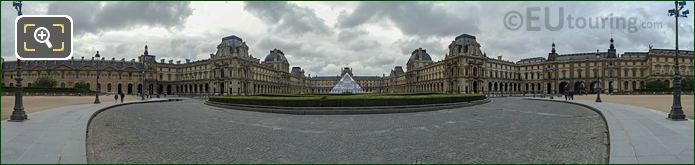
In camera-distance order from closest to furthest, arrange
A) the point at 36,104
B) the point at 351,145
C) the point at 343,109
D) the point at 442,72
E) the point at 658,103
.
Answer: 1. the point at 351,145
2. the point at 343,109
3. the point at 36,104
4. the point at 658,103
5. the point at 442,72

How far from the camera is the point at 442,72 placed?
103375 mm

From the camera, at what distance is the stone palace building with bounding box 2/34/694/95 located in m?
92.6

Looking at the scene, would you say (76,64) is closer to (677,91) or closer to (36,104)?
(36,104)

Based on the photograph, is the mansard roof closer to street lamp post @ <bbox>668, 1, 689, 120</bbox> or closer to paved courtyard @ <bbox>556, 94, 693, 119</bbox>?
paved courtyard @ <bbox>556, 94, 693, 119</bbox>

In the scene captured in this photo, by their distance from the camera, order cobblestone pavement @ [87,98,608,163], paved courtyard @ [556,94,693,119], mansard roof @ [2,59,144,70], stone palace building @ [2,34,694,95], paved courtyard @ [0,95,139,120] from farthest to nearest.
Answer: mansard roof @ [2,59,144,70] < stone palace building @ [2,34,694,95] < paved courtyard @ [556,94,693,119] < paved courtyard @ [0,95,139,120] < cobblestone pavement @ [87,98,608,163]

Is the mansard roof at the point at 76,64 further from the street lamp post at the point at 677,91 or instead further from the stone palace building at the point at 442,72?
the street lamp post at the point at 677,91

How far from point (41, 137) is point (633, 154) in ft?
47.7

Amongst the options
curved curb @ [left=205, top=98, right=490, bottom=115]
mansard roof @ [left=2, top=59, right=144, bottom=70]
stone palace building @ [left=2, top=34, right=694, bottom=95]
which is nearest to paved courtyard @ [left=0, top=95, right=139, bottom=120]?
curved curb @ [left=205, top=98, right=490, bottom=115]

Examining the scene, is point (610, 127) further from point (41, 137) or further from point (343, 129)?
point (41, 137)

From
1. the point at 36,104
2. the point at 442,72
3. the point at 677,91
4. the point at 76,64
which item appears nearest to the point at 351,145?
the point at 677,91

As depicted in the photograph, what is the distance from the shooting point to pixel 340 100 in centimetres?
2133

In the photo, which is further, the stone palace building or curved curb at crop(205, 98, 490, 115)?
the stone palace building

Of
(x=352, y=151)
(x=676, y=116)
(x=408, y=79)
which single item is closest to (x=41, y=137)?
(x=352, y=151)

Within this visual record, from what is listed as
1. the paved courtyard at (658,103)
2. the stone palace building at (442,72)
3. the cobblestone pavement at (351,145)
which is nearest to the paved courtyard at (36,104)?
the cobblestone pavement at (351,145)
